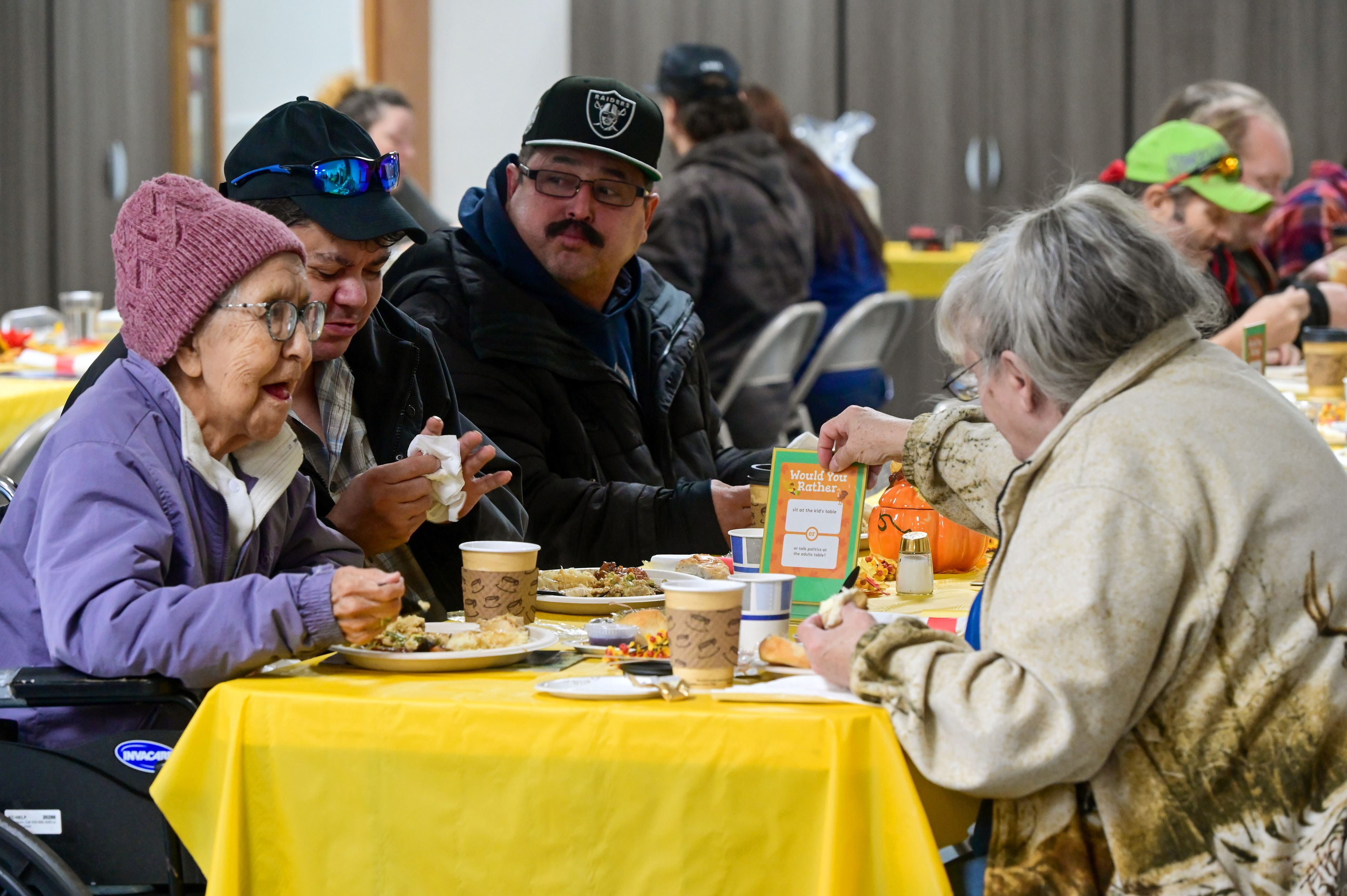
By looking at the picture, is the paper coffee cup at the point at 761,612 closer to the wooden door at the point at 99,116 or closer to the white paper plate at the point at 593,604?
the white paper plate at the point at 593,604

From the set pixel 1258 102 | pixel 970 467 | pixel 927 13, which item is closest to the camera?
pixel 970 467

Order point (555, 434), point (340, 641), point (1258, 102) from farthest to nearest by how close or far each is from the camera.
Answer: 1. point (1258, 102)
2. point (555, 434)
3. point (340, 641)

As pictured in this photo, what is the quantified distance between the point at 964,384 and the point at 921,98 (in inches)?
298

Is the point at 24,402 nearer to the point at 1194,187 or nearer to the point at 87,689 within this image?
the point at 87,689

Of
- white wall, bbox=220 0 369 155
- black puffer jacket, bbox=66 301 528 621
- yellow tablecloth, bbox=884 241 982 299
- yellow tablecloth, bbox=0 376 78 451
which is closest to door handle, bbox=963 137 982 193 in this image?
yellow tablecloth, bbox=884 241 982 299

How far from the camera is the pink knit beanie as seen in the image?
1.68m

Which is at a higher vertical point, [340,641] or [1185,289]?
[1185,289]

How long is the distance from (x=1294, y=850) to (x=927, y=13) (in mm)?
8270

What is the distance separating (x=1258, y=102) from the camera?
17.0 ft

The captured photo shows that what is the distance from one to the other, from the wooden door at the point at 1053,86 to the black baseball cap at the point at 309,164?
24.0 feet

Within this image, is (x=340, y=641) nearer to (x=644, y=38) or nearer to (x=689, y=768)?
(x=689, y=768)

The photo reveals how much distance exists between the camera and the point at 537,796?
1.52 m

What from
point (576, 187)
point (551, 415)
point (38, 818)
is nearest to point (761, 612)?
point (38, 818)

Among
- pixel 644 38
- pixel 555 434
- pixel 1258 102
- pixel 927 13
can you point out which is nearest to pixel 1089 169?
pixel 927 13
